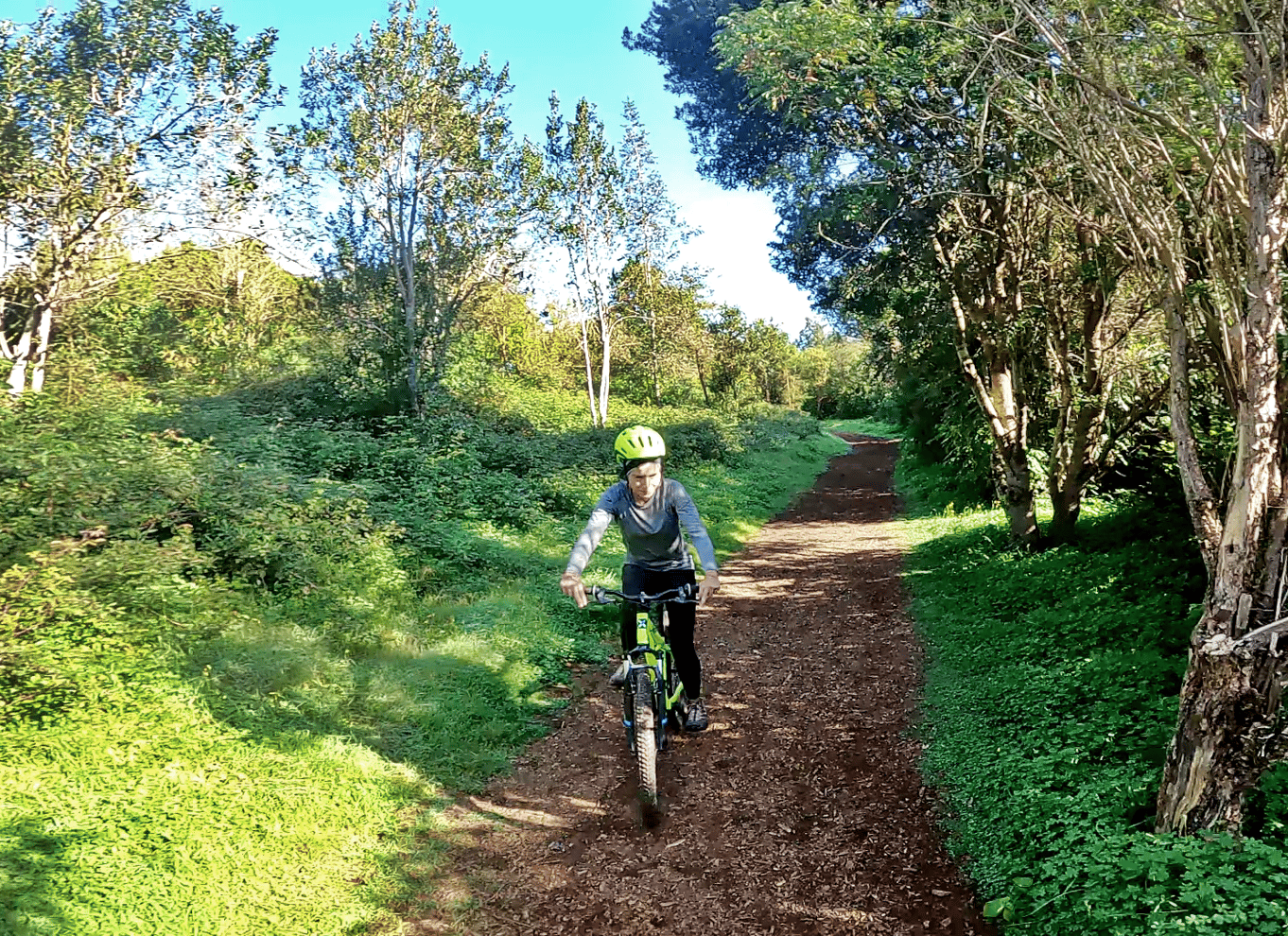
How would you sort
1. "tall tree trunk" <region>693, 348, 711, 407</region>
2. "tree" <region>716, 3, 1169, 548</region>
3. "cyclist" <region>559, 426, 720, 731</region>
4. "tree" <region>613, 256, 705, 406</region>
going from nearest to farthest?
"cyclist" <region>559, 426, 720, 731</region>, "tree" <region>716, 3, 1169, 548</region>, "tree" <region>613, 256, 705, 406</region>, "tall tree trunk" <region>693, 348, 711, 407</region>

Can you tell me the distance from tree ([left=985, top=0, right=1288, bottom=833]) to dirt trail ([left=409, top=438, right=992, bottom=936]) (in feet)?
4.72

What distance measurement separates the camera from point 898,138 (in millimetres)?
8508

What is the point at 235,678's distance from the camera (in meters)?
5.50

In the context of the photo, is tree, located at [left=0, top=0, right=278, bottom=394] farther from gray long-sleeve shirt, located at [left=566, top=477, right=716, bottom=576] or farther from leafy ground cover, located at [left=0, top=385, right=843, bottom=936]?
gray long-sleeve shirt, located at [left=566, top=477, right=716, bottom=576]

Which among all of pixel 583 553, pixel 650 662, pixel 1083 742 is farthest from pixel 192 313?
pixel 1083 742

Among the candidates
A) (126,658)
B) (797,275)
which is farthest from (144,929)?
(797,275)

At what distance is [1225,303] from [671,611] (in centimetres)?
367

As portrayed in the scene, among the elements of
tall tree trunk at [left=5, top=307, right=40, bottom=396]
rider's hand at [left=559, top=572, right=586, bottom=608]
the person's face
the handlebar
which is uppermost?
tall tree trunk at [left=5, top=307, right=40, bottom=396]

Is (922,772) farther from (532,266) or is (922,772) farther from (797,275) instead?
(532,266)

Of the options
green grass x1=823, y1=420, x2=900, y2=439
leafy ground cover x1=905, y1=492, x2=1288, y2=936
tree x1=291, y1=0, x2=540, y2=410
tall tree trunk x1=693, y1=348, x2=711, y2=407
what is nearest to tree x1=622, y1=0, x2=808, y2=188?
tree x1=291, y1=0, x2=540, y2=410

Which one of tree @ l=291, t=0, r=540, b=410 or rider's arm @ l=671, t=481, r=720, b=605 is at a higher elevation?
tree @ l=291, t=0, r=540, b=410

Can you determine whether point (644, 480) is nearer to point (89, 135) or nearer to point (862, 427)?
point (89, 135)

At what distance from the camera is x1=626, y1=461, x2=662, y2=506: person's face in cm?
493

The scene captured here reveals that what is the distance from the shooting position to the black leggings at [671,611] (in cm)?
509
